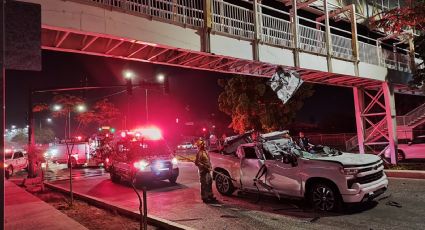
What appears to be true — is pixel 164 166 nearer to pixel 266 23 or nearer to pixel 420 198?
pixel 266 23

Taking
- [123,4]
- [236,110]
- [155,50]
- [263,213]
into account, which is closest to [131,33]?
[123,4]

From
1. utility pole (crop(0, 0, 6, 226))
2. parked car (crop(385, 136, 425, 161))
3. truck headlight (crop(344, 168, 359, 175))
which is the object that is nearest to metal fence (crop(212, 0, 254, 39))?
truck headlight (crop(344, 168, 359, 175))

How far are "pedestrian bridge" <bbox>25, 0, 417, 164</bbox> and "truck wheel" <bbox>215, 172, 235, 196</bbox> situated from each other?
12.2 feet

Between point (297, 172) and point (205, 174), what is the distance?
2.89 metres

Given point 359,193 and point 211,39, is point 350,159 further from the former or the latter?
point 211,39

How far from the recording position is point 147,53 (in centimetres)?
1230

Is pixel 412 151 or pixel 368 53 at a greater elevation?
pixel 368 53

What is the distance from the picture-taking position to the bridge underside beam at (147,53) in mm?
10336

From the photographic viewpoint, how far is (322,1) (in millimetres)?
17797

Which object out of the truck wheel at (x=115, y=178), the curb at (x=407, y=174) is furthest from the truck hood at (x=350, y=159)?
the truck wheel at (x=115, y=178)

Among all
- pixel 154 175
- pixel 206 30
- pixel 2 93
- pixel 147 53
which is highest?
pixel 206 30

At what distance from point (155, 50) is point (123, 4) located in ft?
6.62

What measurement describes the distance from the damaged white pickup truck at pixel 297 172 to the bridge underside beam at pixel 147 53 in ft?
9.54

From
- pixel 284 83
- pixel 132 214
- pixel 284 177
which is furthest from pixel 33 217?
pixel 284 83
